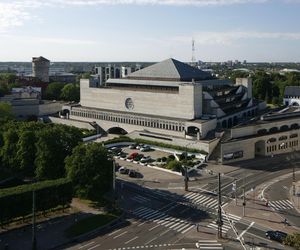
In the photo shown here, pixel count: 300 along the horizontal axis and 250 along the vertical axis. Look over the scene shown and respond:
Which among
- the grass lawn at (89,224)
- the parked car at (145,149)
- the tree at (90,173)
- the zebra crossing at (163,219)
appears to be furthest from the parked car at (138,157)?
the grass lawn at (89,224)

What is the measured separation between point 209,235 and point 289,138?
58.3 meters

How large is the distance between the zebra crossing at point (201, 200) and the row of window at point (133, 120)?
35809mm

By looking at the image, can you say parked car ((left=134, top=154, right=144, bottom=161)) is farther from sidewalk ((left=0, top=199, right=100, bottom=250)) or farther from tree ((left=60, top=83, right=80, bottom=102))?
tree ((left=60, top=83, right=80, bottom=102))

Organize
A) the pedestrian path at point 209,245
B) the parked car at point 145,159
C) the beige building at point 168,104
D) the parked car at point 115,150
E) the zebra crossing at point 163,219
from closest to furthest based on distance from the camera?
1. the pedestrian path at point 209,245
2. the zebra crossing at point 163,219
3. the parked car at point 145,159
4. the parked car at point 115,150
5. the beige building at point 168,104

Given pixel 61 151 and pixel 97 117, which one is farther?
pixel 97 117

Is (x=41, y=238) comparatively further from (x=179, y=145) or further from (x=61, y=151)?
(x=179, y=145)

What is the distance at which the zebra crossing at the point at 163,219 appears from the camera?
61.1 metres

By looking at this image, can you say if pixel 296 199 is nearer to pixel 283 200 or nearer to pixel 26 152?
pixel 283 200

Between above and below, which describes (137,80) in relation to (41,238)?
above

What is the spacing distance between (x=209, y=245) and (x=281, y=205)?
70.3 feet

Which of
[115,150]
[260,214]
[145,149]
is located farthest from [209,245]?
[115,150]

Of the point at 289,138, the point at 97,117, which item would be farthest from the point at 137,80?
the point at 289,138

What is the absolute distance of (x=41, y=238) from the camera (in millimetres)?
57219

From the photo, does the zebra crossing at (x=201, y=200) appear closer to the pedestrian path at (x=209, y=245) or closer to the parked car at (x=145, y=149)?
the pedestrian path at (x=209, y=245)
